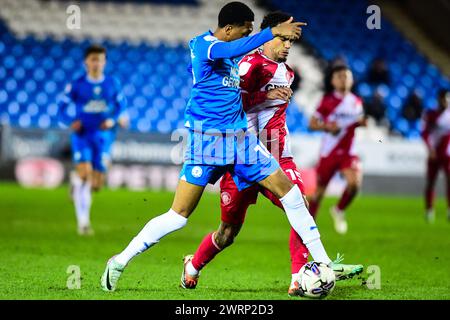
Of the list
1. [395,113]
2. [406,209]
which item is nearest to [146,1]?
[395,113]

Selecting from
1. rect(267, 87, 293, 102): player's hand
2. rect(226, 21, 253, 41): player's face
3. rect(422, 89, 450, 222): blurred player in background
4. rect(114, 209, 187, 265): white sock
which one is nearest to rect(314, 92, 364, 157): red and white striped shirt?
rect(422, 89, 450, 222): blurred player in background

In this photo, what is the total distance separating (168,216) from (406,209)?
12.5 meters

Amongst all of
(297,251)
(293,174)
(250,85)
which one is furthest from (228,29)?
(297,251)

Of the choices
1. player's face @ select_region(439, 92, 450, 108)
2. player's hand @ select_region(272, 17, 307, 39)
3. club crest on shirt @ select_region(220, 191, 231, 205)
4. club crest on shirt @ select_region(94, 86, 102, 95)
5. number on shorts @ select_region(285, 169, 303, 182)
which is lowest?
club crest on shirt @ select_region(220, 191, 231, 205)

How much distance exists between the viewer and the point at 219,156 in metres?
6.96

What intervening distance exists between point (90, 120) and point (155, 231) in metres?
6.16

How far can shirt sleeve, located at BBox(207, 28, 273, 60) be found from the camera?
6254 mm

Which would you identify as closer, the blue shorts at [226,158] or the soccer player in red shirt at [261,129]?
the blue shorts at [226,158]

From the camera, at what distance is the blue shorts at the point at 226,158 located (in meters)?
6.87

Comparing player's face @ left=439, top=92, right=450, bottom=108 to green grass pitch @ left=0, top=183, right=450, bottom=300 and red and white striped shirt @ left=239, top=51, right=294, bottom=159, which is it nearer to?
green grass pitch @ left=0, top=183, right=450, bottom=300

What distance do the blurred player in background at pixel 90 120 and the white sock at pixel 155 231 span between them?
221 inches

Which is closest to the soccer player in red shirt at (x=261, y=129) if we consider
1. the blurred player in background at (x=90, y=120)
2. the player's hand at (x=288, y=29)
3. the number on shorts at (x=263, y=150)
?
the number on shorts at (x=263, y=150)

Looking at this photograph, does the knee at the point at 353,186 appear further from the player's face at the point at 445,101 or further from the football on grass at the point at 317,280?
the football on grass at the point at 317,280

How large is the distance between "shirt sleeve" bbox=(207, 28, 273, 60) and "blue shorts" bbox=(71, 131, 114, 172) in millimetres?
6373
